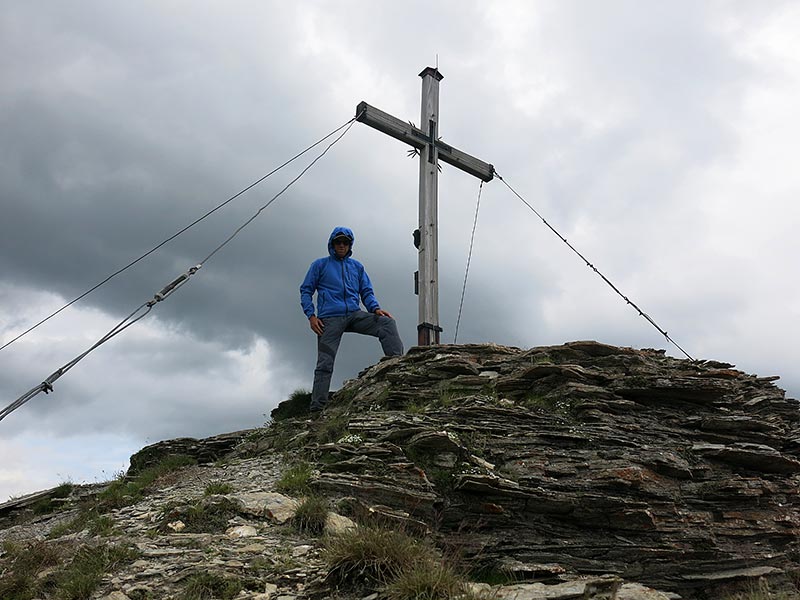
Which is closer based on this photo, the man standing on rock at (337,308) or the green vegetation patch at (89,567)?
the green vegetation patch at (89,567)

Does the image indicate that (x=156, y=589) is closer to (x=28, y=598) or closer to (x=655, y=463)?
(x=28, y=598)

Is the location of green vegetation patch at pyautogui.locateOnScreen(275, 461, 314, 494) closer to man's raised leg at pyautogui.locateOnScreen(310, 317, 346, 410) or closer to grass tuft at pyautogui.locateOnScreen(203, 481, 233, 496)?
grass tuft at pyautogui.locateOnScreen(203, 481, 233, 496)

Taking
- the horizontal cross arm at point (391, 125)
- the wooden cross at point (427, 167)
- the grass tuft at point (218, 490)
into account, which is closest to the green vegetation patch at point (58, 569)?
the grass tuft at point (218, 490)

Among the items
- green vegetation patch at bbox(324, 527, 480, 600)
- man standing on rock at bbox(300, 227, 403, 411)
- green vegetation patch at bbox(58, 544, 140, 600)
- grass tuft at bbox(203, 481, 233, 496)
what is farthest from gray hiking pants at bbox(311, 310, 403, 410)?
green vegetation patch at bbox(324, 527, 480, 600)

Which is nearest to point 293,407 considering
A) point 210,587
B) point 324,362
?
point 324,362

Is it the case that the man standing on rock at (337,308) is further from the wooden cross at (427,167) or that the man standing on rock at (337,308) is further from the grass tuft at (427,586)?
the grass tuft at (427,586)

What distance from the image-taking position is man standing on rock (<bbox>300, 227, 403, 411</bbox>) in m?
12.7

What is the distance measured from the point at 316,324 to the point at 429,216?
12.8 feet

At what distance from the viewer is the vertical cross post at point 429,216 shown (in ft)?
47.1

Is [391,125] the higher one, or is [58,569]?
[391,125]

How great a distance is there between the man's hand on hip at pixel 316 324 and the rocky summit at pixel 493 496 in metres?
1.58

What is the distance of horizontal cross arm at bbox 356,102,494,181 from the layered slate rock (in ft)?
18.3

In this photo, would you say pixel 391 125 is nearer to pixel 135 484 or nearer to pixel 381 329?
pixel 381 329

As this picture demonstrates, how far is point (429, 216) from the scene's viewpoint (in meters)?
15.0
